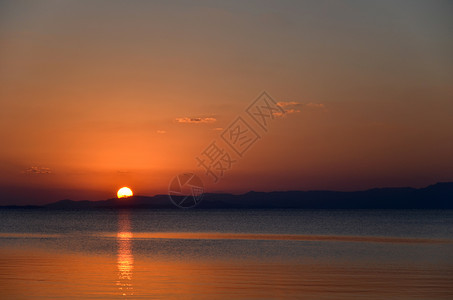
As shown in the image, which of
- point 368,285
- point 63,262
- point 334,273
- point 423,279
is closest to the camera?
point 368,285

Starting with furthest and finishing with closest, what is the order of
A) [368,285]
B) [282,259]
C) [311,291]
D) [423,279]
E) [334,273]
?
[282,259], [334,273], [423,279], [368,285], [311,291]

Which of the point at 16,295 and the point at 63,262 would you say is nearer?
the point at 16,295

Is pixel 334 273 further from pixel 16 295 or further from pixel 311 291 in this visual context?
pixel 16 295

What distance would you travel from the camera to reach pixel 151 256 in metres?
36.0

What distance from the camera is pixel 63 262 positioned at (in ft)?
104

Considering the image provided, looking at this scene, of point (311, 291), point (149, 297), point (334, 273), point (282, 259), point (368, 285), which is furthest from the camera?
point (282, 259)

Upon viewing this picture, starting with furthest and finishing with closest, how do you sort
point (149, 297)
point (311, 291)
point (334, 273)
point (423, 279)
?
point (334, 273), point (423, 279), point (311, 291), point (149, 297)

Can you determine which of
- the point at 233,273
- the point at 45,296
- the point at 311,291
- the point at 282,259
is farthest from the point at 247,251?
the point at 45,296

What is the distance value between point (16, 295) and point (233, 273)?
10.6m

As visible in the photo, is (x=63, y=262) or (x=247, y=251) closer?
(x=63, y=262)

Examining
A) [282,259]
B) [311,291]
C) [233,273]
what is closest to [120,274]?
[233,273]

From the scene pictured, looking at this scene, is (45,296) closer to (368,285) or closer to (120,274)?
(120,274)

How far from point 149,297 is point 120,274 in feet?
22.4

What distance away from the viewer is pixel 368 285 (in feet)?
77.2
